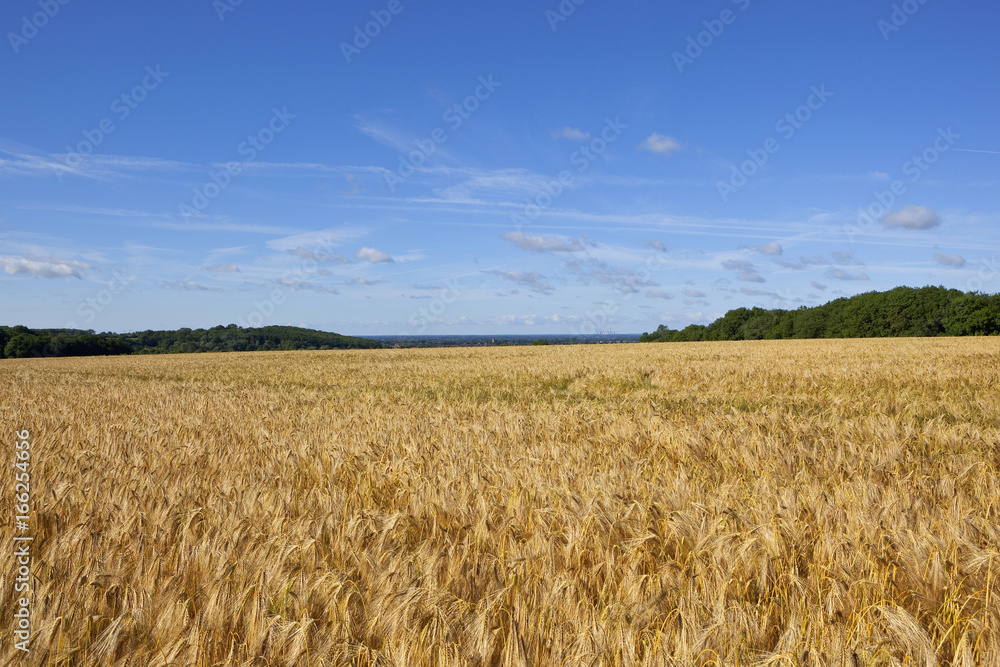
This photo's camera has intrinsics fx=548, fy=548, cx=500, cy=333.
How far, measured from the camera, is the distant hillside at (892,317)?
70.7 m

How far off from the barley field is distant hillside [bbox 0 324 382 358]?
215ft

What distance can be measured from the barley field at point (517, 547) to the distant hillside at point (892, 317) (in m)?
85.6

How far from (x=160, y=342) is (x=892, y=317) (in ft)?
346

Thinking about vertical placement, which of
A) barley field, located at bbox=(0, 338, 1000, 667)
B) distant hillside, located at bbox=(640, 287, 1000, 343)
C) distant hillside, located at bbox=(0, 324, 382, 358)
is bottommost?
barley field, located at bbox=(0, 338, 1000, 667)

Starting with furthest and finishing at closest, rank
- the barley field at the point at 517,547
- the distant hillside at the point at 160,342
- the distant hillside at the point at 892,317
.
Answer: the distant hillside at the point at 892,317 < the distant hillside at the point at 160,342 < the barley field at the point at 517,547

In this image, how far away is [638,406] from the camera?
309 inches

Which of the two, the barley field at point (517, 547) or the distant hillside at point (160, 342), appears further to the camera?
the distant hillside at point (160, 342)

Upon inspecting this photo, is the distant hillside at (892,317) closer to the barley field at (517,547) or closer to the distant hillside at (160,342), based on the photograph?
the distant hillside at (160,342)

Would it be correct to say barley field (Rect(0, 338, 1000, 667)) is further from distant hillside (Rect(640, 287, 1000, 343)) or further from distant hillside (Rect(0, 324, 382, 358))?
distant hillside (Rect(640, 287, 1000, 343))

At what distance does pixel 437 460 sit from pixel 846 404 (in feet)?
21.6

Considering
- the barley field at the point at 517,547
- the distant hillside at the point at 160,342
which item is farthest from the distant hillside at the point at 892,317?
the barley field at the point at 517,547

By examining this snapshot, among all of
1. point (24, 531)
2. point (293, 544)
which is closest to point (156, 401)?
point (24, 531)

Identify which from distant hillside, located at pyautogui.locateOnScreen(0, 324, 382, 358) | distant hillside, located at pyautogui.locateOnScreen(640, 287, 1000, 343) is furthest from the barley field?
distant hillside, located at pyautogui.locateOnScreen(640, 287, 1000, 343)

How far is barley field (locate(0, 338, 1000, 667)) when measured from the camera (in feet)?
5.54
